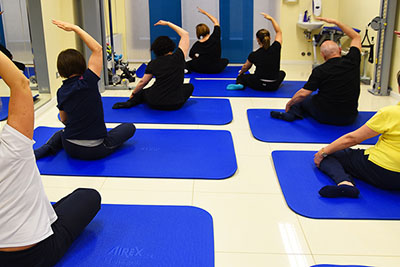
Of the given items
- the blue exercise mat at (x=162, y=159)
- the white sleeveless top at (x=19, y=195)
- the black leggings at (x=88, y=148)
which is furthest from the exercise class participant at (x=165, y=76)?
the white sleeveless top at (x=19, y=195)

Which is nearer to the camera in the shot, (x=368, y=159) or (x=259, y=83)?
(x=368, y=159)

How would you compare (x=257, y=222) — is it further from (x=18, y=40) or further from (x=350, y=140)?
(x=18, y=40)

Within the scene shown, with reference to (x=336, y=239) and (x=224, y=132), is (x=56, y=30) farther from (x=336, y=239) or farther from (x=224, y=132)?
(x=336, y=239)

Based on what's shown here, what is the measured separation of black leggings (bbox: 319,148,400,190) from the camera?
2834 mm

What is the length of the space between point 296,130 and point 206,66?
310cm

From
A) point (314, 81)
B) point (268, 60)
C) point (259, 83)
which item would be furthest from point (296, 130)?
point (259, 83)

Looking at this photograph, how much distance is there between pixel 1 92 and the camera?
458cm

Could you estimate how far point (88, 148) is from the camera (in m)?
3.34

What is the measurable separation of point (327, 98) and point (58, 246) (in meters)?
2.95

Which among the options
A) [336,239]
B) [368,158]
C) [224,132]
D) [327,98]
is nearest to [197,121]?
[224,132]

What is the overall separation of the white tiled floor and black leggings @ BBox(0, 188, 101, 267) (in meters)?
0.48

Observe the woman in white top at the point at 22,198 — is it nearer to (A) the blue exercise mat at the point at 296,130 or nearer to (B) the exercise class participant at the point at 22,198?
(B) the exercise class participant at the point at 22,198

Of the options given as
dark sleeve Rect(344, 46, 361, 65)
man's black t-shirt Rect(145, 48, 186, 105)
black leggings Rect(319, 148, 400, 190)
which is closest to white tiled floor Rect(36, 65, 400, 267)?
black leggings Rect(319, 148, 400, 190)

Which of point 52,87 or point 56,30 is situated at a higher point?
point 56,30
